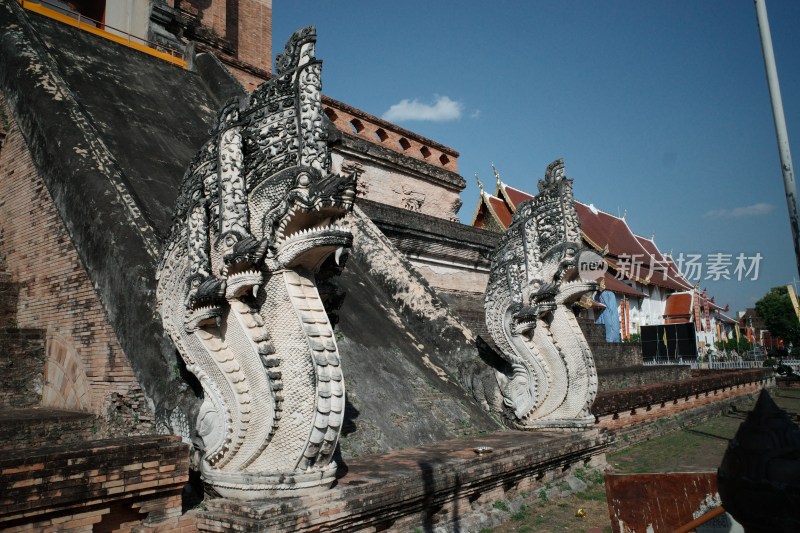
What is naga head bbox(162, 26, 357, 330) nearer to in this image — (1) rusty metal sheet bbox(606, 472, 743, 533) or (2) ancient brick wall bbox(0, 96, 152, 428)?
(2) ancient brick wall bbox(0, 96, 152, 428)

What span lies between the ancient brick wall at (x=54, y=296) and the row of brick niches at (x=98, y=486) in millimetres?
975

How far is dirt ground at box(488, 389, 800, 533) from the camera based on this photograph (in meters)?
5.05

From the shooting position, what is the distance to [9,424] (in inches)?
168

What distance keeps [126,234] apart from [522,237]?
3785 millimetres

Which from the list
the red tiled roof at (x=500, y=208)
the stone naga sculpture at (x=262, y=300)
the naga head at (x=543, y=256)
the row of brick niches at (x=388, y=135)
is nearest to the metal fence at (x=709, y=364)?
the red tiled roof at (x=500, y=208)

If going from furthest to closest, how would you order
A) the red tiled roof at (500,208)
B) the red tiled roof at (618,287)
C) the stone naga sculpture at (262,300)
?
the red tiled roof at (618,287) < the red tiled roof at (500,208) < the stone naga sculpture at (262,300)

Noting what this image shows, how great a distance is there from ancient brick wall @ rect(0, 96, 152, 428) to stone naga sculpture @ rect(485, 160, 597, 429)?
3582mm

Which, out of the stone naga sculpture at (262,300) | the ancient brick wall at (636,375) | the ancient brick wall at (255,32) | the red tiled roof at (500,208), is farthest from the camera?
the red tiled roof at (500,208)

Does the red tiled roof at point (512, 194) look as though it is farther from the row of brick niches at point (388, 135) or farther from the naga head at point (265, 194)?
the naga head at point (265, 194)

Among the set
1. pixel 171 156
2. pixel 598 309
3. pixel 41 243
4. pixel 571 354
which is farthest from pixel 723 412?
pixel 598 309

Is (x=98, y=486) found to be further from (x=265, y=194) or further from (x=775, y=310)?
(x=775, y=310)

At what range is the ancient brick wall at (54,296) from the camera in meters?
4.75

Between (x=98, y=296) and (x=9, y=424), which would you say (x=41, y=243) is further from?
(x=9, y=424)

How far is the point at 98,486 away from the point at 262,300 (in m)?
1.28
